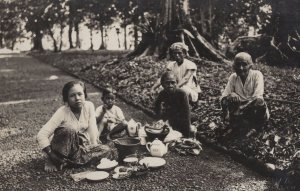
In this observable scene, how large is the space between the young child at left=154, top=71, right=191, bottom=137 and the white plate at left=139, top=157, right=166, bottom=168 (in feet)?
3.64

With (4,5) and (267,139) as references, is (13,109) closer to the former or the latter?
(267,139)

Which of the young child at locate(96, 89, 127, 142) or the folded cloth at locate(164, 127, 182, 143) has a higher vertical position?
the young child at locate(96, 89, 127, 142)

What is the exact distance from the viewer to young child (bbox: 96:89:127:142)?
645 cm

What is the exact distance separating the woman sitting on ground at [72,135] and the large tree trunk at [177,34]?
1002 cm

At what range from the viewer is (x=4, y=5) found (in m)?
54.5

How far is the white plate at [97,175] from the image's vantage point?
189 inches

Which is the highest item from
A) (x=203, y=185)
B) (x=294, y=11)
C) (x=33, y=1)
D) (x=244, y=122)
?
(x=33, y=1)

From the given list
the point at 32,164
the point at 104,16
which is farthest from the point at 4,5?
the point at 32,164

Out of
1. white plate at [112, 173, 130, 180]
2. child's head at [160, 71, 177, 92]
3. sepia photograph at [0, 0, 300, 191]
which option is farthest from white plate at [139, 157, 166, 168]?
child's head at [160, 71, 177, 92]

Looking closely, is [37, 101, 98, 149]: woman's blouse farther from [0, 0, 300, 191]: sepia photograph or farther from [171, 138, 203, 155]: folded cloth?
[171, 138, 203, 155]: folded cloth

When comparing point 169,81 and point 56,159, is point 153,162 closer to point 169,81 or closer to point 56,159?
point 56,159

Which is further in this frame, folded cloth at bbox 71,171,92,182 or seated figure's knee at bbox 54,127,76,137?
seated figure's knee at bbox 54,127,76,137

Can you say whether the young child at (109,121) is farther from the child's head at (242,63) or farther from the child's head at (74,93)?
the child's head at (242,63)

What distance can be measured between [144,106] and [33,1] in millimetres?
34676
